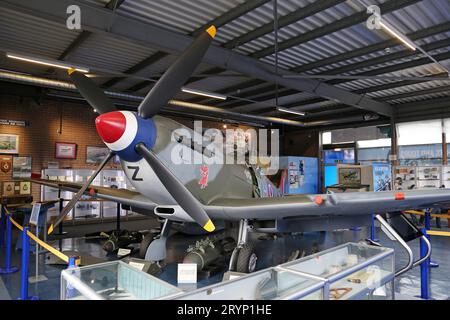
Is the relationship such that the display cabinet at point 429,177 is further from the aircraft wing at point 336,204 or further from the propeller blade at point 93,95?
the propeller blade at point 93,95

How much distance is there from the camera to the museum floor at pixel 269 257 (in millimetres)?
3914

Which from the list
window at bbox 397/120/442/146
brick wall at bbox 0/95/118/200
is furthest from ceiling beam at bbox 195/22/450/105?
brick wall at bbox 0/95/118/200

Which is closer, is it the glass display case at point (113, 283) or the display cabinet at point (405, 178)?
the glass display case at point (113, 283)

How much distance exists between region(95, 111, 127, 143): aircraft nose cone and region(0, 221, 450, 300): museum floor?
2142 mm

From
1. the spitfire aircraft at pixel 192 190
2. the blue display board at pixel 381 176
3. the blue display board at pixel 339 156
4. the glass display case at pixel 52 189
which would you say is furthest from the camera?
the blue display board at pixel 339 156

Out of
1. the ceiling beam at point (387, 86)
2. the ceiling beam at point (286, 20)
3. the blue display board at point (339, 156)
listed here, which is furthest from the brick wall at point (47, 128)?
the blue display board at point (339, 156)

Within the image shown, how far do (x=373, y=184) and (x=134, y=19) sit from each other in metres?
9.73

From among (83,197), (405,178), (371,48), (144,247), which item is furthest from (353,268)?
(405,178)

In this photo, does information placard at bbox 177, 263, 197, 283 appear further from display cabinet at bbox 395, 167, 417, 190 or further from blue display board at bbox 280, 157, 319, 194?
blue display board at bbox 280, 157, 319, 194

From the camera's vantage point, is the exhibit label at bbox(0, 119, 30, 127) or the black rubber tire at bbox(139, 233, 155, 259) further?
the exhibit label at bbox(0, 119, 30, 127)

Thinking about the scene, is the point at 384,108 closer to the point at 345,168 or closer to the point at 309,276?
the point at 345,168

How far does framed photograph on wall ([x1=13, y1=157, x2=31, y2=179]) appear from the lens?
8734 millimetres
